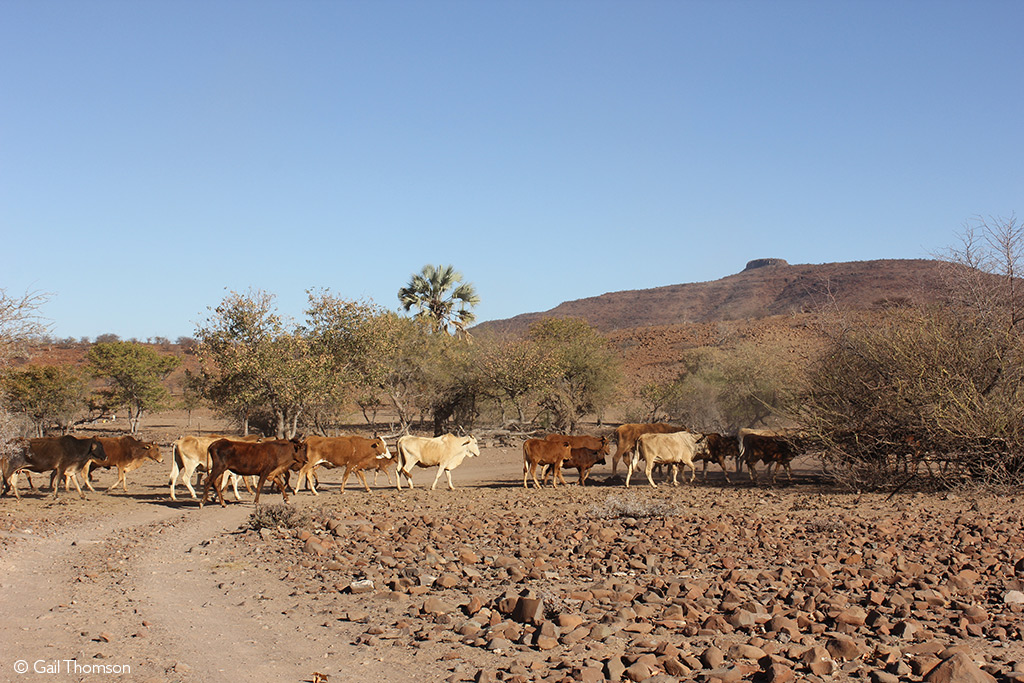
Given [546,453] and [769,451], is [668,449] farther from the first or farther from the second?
[546,453]

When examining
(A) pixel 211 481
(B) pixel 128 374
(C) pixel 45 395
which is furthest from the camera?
(B) pixel 128 374

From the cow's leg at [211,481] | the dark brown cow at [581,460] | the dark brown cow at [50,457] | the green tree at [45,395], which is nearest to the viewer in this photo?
the cow's leg at [211,481]

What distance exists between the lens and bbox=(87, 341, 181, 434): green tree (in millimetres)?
37594

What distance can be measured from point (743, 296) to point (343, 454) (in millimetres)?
123942

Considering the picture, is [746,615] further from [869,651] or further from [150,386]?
[150,386]

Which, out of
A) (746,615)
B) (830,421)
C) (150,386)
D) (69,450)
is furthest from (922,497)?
(150,386)

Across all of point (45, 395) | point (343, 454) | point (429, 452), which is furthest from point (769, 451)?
point (45, 395)

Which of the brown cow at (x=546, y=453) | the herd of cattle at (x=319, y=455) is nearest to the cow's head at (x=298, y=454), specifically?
the herd of cattle at (x=319, y=455)

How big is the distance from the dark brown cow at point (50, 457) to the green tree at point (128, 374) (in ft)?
70.3

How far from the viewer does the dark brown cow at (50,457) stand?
16.9 metres

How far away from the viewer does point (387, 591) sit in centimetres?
845

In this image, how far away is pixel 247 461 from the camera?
52.5 feet

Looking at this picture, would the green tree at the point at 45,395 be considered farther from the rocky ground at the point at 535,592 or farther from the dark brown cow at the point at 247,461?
the rocky ground at the point at 535,592

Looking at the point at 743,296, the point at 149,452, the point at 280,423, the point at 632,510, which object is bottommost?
the point at 632,510
